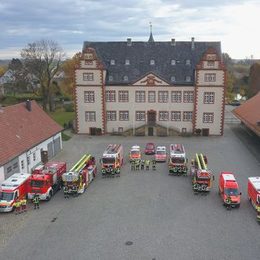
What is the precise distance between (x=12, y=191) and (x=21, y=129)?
37.6ft

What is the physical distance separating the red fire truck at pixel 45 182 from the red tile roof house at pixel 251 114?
2337 cm

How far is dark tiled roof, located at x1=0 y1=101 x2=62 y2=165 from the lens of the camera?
33.2 m

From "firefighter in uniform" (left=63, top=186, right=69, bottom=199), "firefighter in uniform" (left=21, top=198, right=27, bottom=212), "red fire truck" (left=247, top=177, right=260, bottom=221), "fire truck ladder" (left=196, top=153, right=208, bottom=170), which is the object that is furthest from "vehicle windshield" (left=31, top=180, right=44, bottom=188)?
"red fire truck" (left=247, top=177, right=260, bottom=221)

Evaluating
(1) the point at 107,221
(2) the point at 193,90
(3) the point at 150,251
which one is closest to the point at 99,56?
(2) the point at 193,90

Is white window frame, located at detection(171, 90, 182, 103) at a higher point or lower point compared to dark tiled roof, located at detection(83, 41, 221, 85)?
lower

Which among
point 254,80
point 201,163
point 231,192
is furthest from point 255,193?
point 254,80

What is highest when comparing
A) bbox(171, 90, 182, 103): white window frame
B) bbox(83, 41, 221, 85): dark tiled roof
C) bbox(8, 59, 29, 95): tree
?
bbox(83, 41, 221, 85): dark tiled roof

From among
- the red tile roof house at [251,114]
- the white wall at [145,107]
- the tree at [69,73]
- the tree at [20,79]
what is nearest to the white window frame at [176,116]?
the white wall at [145,107]

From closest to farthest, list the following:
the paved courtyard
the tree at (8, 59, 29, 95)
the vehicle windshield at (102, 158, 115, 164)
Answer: the paved courtyard, the vehicle windshield at (102, 158, 115, 164), the tree at (8, 59, 29, 95)

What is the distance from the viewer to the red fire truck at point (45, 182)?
29.5 m

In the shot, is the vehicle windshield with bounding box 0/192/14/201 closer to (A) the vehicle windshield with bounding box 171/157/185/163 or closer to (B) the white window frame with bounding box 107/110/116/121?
(A) the vehicle windshield with bounding box 171/157/185/163

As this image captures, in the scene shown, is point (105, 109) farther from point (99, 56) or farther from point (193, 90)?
point (193, 90)

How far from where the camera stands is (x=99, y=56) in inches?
2271

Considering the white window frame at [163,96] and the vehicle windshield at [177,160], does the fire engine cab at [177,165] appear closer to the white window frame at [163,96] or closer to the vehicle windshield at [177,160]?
the vehicle windshield at [177,160]
